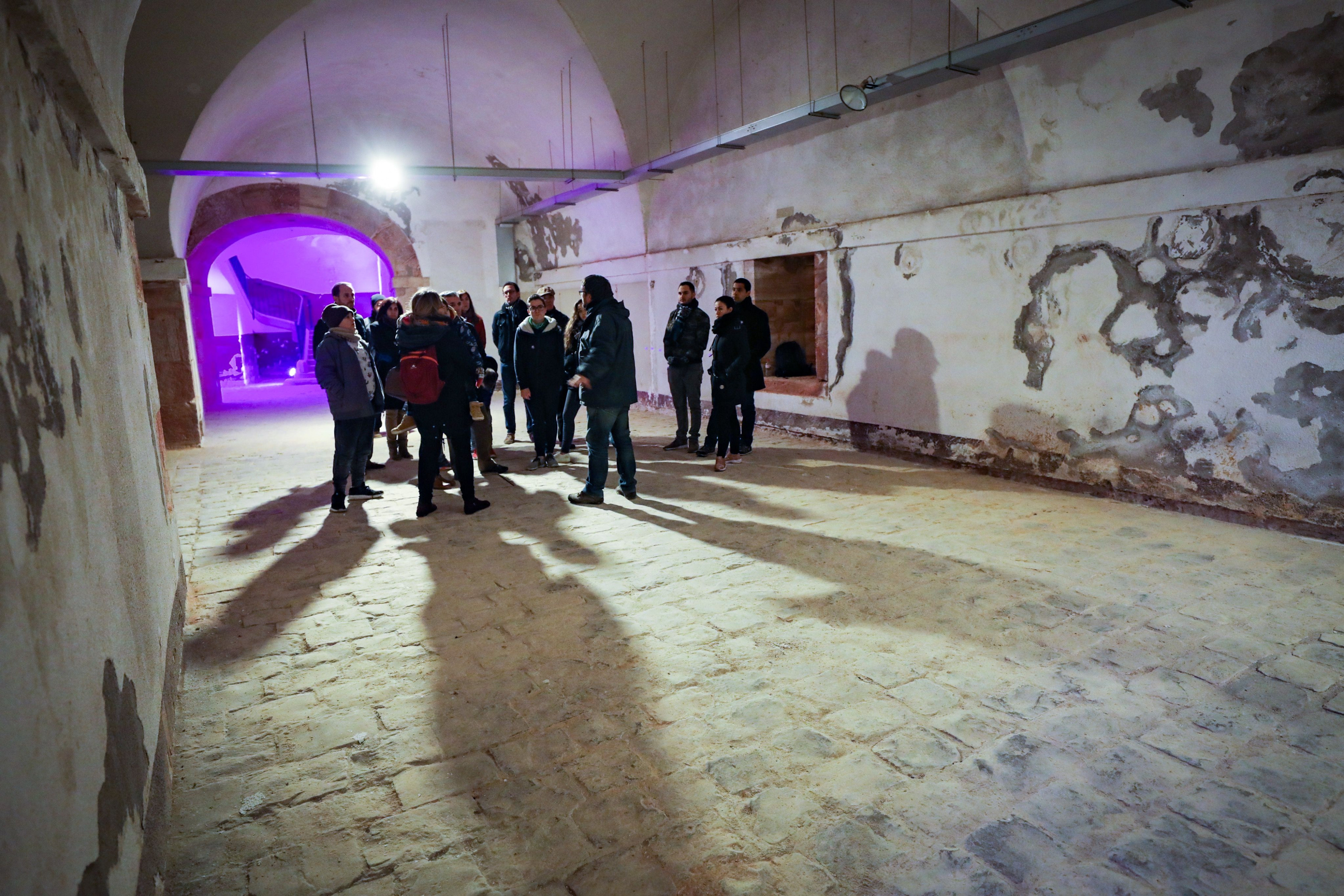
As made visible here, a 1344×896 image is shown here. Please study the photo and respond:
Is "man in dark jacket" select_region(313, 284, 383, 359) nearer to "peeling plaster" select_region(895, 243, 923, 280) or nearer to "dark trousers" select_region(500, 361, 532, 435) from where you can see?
"dark trousers" select_region(500, 361, 532, 435)

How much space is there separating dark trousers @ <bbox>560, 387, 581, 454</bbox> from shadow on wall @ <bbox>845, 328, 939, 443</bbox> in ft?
9.60

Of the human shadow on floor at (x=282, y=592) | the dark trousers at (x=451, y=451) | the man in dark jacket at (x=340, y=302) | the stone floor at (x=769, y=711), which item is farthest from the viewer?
the man in dark jacket at (x=340, y=302)

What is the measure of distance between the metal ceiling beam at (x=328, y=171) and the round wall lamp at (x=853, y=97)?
168 inches

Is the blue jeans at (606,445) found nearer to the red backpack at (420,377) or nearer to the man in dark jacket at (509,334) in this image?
the red backpack at (420,377)

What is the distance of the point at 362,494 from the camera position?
659cm

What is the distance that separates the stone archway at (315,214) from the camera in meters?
13.5

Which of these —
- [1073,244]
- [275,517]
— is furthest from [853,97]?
[275,517]

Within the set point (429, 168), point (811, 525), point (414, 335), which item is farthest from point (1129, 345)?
point (429, 168)

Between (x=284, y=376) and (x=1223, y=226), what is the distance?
→ 2398 cm

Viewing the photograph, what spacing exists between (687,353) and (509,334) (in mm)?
1857

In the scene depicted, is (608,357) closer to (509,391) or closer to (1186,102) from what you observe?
(509,391)

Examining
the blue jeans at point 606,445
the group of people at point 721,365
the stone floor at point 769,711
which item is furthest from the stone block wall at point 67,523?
the group of people at point 721,365

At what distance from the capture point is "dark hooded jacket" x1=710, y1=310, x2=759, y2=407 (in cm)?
738

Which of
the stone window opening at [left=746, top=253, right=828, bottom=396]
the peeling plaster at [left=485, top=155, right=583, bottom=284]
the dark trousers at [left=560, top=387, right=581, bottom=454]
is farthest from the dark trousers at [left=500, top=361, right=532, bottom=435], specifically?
the peeling plaster at [left=485, top=155, right=583, bottom=284]
